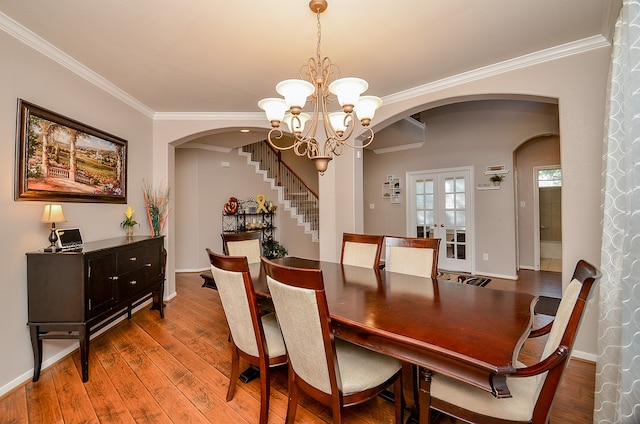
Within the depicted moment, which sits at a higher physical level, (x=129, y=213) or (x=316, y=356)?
(x=129, y=213)

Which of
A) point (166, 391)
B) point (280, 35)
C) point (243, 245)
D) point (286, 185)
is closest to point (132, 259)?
point (243, 245)

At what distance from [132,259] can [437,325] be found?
2753 mm

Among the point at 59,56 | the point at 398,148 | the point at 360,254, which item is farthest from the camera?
the point at 398,148

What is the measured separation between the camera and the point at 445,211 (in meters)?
5.68

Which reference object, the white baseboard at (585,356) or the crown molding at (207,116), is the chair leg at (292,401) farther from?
the crown molding at (207,116)

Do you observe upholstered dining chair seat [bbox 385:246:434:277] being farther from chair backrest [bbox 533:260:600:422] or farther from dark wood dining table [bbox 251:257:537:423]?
chair backrest [bbox 533:260:600:422]

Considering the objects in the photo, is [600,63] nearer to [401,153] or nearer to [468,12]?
[468,12]

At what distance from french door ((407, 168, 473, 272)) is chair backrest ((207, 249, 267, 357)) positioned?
4.85 metres

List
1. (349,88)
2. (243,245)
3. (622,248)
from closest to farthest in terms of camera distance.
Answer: (622,248), (349,88), (243,245)

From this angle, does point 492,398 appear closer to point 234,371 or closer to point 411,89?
point 234,371

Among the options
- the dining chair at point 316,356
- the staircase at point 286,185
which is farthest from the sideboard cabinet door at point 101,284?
the staircase at point 286,185

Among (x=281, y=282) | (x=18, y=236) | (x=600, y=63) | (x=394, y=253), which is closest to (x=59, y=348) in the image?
(x=18, y=236)

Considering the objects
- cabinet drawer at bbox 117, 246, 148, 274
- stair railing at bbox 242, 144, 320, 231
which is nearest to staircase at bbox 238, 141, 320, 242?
stair railing at bbox 242, 144, 320, 231

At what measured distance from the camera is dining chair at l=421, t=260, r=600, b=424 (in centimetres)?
104
